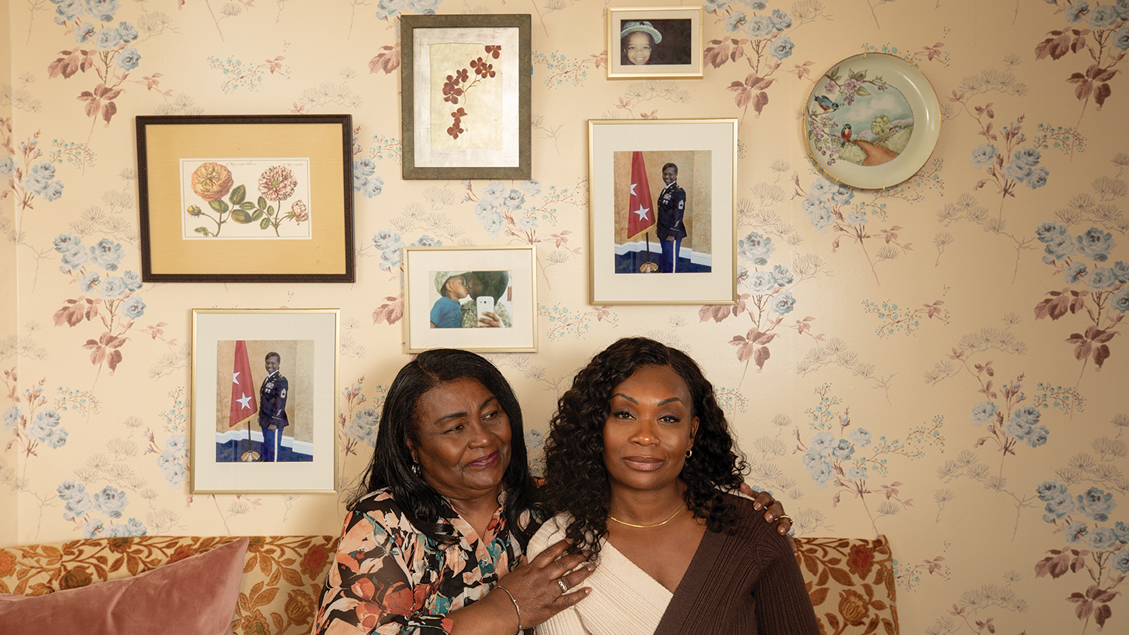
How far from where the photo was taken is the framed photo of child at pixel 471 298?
2047 millimetres

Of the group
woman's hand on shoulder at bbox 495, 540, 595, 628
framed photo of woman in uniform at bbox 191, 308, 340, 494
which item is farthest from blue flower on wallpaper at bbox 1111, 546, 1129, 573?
framed photo of woman in uniform at bbox 191, 308, 340, 494

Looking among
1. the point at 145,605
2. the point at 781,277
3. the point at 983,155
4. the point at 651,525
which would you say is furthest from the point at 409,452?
the point at 983,155

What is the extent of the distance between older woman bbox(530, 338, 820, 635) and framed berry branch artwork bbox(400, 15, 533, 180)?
2.64 feet

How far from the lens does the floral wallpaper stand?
201cm

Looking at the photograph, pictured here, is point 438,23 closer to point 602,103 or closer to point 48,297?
point 602,103

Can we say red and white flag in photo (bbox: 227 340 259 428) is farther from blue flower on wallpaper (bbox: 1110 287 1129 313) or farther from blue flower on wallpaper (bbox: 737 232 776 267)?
blue flower on wallpaper (bbox: 1110 287 1129 313)

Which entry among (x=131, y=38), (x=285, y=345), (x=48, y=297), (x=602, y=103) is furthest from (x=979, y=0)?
(x=48, y=297)

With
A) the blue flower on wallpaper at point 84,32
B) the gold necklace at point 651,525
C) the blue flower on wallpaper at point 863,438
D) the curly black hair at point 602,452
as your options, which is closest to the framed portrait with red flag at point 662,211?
the curly black hair at point 602,452

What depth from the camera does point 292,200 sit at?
81.1 inches

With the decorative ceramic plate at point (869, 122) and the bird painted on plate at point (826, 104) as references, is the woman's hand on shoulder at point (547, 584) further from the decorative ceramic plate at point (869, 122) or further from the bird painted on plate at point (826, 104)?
the bird painted on plate at point (826, 104)

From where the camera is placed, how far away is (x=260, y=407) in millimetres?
2082

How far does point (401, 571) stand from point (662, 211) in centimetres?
124

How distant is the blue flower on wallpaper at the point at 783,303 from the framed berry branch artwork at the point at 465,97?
0.85 m

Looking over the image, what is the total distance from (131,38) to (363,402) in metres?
1.34
